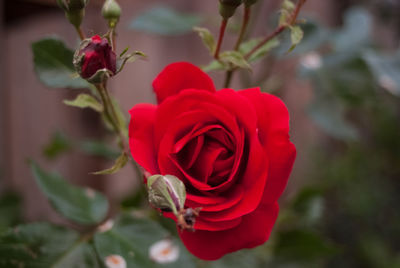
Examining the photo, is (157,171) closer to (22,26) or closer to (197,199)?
(197,199)

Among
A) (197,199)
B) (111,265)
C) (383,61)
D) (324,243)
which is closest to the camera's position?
(197,199)

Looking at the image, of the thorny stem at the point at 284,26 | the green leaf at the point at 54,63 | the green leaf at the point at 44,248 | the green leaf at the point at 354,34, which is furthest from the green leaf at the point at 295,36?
the green leaf at the point at 354,34

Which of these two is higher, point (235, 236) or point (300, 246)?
point (235, 236)

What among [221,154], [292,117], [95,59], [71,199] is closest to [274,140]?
[221,154]

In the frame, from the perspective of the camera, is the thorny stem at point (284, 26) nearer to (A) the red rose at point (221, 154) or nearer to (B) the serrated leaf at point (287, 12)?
(B) the serrated leaf at point (287, 12)

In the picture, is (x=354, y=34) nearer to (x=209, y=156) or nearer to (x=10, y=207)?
(x=209, y=156)

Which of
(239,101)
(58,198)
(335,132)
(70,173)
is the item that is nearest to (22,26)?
(70,173)
